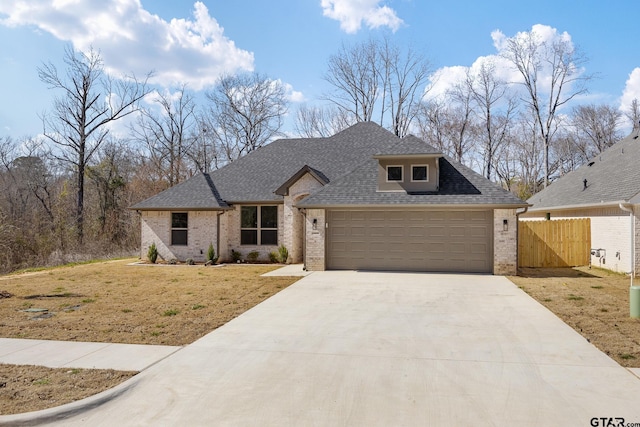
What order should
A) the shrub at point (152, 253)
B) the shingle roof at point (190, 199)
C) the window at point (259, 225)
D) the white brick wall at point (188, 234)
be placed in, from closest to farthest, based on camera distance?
the shingle roof at point (190, 199), the white brick wall at point (188, 234), the shrub at point (152, 253), the window at point (259, 225)

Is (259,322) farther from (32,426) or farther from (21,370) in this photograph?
(32,426)

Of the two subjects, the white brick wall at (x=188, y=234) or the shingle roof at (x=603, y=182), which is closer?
the shingle roof at (x=603, y=182)

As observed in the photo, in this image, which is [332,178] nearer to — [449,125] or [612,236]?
[612,236]

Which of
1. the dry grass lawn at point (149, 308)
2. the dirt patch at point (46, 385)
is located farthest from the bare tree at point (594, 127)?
the dirt patch at point (46, 385)

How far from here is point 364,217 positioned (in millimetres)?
15000

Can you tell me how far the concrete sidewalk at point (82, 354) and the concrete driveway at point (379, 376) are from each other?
36 centimetres

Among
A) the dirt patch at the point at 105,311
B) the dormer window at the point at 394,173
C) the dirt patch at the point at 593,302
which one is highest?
the dormer window at the point at 394,173

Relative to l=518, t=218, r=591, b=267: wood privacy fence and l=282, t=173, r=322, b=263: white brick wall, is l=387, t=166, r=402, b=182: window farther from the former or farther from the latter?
l=518, t=218, r=591, b=267: wood privacy fence

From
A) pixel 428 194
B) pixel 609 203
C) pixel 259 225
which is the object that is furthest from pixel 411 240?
pixel 259 225

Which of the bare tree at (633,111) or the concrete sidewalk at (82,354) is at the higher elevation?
the bare tree at (633,111)

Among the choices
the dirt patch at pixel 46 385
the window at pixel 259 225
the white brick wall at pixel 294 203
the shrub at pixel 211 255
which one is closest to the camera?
the dirt patch at pixel 46 385

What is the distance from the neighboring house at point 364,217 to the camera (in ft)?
46.5

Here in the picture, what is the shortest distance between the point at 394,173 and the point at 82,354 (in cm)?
1200

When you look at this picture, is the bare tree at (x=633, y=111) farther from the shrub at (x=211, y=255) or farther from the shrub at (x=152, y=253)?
the shrub at (x=152, y=253)
